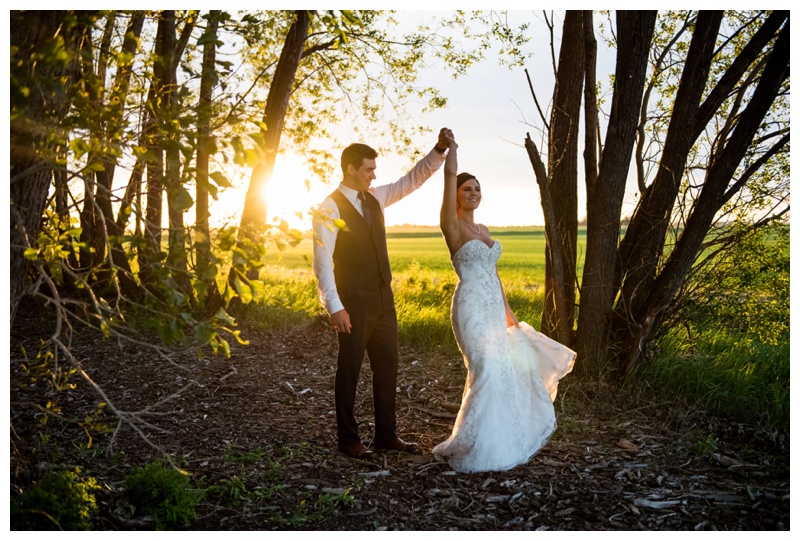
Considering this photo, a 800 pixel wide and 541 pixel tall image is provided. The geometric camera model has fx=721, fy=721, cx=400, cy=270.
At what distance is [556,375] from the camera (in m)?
5.37

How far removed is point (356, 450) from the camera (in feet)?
16.6

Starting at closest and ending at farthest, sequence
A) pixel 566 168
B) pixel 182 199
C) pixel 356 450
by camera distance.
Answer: pixel 182 199
pixel 356 450
pixel 566 168

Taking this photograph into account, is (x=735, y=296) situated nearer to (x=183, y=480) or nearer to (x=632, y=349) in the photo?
(x=632, y=349)

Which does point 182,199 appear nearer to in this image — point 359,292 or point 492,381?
point 359,292

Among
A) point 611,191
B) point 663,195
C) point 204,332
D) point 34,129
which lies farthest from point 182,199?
point 663,195

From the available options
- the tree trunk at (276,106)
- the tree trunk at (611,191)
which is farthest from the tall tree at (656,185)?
the tree trunk at (276,106)

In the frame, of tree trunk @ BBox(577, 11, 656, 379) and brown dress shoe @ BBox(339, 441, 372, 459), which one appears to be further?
tree trunk @ BBox(577, 11, 656, 379)

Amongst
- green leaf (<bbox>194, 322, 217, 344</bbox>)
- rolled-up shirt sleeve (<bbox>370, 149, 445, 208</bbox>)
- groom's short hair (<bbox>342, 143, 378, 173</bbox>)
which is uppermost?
groom's short hair (<bbox>342, 143, 378, 173</bbox>)

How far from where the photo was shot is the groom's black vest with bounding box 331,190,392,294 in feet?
16.3

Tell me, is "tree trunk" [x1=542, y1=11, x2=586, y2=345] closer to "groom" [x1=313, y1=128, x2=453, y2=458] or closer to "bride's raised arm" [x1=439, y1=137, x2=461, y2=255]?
"bride's raised arm" [x1=439, y1=137, x2=461, y2=255]

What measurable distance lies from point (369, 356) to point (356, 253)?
74 cm

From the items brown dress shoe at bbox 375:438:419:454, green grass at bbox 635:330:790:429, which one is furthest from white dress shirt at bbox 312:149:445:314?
green grass at bbox 635:330:790:429

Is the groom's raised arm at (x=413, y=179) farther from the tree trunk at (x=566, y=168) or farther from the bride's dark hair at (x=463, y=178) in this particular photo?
the tree trunk at (x=566, y=168)

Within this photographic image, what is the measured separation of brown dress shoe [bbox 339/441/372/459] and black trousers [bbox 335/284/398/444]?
0.03 meters
